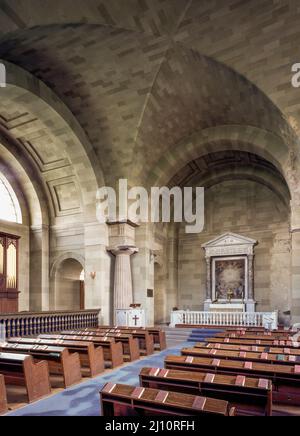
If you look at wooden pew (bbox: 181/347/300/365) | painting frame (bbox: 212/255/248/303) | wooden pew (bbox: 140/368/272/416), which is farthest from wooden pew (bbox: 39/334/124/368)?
painting frame (bbox: 212/255/248/303)

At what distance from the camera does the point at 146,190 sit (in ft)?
49.2

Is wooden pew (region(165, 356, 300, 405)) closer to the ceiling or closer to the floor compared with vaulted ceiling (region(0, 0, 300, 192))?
closer to the floor

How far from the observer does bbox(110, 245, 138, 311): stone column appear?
13500mm

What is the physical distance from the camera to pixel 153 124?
13461mm

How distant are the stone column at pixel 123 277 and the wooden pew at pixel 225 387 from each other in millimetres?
9456

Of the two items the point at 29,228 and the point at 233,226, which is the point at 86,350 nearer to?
the point at 29,228

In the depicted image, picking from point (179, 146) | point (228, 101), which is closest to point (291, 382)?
point (228, 101)

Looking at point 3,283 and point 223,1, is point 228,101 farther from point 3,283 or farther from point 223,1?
point 3,283

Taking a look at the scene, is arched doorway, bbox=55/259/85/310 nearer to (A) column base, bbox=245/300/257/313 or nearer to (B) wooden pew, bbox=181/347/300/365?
(A) column base, bbox=245/300/257/313

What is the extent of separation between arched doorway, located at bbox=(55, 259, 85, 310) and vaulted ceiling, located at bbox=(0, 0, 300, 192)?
14.7 ft

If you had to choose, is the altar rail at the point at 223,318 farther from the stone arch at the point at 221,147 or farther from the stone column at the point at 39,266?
the stone column at the point at 39,266

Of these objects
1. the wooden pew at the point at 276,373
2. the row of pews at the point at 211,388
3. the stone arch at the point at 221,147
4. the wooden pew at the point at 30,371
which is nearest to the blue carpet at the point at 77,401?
the wooden pew at the point at 30,371

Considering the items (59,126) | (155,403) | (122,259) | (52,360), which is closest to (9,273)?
(122,259)

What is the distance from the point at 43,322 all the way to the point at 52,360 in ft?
14.6
